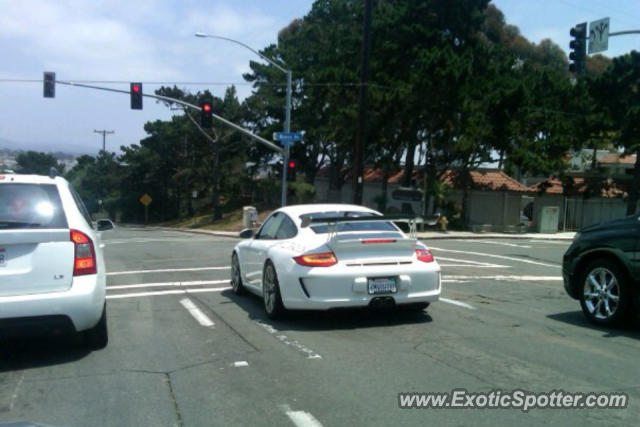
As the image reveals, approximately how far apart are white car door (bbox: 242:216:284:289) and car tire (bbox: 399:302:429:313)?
6.51ft

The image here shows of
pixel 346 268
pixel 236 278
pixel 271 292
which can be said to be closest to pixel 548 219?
pixel 236 278

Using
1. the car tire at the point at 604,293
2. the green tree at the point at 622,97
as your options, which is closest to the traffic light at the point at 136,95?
the car tire at the point at 604,293

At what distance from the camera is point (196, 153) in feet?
198

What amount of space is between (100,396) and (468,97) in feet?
98.6

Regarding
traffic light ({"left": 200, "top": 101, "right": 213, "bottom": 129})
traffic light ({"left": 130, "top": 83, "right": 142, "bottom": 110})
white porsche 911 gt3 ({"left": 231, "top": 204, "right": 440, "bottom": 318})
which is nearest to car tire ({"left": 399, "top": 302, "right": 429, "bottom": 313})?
white porsche 911 gt3 ({"left": 231, "top": 204, "right": 440, "bottom": 318})

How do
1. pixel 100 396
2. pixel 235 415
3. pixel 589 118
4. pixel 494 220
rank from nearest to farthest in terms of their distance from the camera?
pixel 235 415 → pixel 100 396 → pixel 589 118 → pixel 494 220

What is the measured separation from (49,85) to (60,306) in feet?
74.9

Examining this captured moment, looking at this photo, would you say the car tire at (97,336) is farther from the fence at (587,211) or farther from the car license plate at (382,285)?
the fence at (587,211)

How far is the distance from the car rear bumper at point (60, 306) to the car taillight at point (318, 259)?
2455 millimetres

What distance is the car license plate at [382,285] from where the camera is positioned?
7703mm

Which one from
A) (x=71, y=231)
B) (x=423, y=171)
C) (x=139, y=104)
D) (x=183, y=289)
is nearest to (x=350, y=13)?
(x=423, y=171)

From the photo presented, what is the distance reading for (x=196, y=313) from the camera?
9.01 meters

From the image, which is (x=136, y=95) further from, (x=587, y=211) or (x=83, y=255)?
(x=587, y=211)

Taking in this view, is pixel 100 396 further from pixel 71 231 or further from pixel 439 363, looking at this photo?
pixel 439 363
